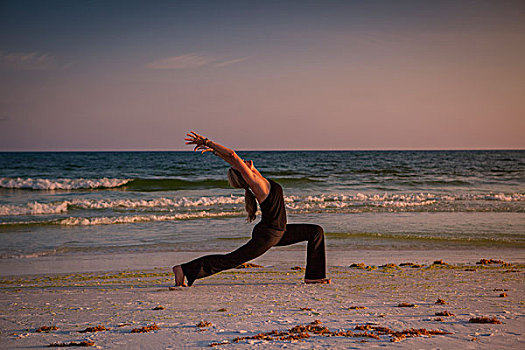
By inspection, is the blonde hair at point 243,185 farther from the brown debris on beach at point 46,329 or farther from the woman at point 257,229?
the brown debris on beach at point 46,329

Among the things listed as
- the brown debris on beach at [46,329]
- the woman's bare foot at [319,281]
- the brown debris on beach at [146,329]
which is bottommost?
the brown debris on beach at [46,329]

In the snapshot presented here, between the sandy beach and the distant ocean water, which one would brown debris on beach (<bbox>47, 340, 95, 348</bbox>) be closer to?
the sandy beach

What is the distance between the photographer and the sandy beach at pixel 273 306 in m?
4.21

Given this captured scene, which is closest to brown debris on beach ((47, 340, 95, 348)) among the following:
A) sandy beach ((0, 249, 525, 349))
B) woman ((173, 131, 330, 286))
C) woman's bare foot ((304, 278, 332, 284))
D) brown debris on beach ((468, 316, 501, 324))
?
sandy beach ((0, 249, 525, 349))

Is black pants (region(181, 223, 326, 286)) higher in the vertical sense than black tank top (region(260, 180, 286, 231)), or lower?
lower

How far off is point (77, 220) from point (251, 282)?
9.44 meters

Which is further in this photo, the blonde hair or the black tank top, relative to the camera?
the black tank top

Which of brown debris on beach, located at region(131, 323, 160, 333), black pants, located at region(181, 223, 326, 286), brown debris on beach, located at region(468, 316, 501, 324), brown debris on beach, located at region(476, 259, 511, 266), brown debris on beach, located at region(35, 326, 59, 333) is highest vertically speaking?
black pants, located at region(181, 223, 326, 286)

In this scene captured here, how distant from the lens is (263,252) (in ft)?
19.4

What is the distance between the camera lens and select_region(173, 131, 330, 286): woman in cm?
547

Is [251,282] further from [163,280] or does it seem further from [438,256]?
[438,256]

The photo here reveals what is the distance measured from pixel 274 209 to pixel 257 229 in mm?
344

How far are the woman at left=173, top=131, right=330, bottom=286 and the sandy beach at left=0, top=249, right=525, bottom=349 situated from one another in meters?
0.30

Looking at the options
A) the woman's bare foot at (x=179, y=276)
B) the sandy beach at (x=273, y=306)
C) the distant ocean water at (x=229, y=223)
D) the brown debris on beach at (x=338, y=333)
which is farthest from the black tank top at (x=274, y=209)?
the distant ocean water at (x=229, y=223)
